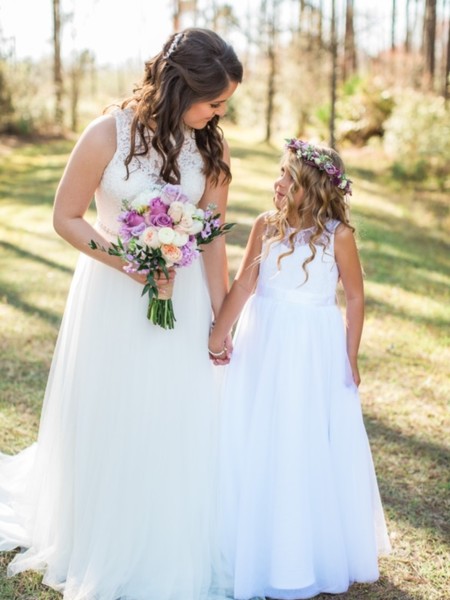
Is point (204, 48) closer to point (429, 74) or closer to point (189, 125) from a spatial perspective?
point (189, 125)

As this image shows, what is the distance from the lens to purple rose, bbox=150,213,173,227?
267cm

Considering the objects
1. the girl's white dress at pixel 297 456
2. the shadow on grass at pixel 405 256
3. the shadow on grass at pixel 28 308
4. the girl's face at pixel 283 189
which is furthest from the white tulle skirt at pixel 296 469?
the shadow on grass at pixel 405 256

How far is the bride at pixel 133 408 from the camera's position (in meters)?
2.96

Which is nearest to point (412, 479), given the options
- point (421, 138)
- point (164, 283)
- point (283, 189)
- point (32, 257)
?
point (283, 189)

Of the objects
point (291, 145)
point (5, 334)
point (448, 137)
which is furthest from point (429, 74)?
point (291, 145)

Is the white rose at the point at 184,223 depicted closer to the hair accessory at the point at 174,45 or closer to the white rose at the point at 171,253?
the white rose at the point at 171,253

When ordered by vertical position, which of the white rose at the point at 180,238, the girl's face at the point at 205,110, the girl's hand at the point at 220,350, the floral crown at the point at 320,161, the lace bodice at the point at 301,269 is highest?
the girl's face at the point at 205,110

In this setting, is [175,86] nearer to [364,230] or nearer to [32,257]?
[364,230]

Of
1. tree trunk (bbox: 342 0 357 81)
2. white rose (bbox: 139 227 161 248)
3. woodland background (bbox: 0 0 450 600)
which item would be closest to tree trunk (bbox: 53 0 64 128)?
woodland background (bbox: 0 0 450 600)

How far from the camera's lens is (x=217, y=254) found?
320cm

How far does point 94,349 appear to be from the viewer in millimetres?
3129

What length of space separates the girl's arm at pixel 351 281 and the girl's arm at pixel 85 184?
832 millimetres

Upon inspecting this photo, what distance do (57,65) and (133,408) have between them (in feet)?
71.4

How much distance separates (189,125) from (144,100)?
0.20 m
